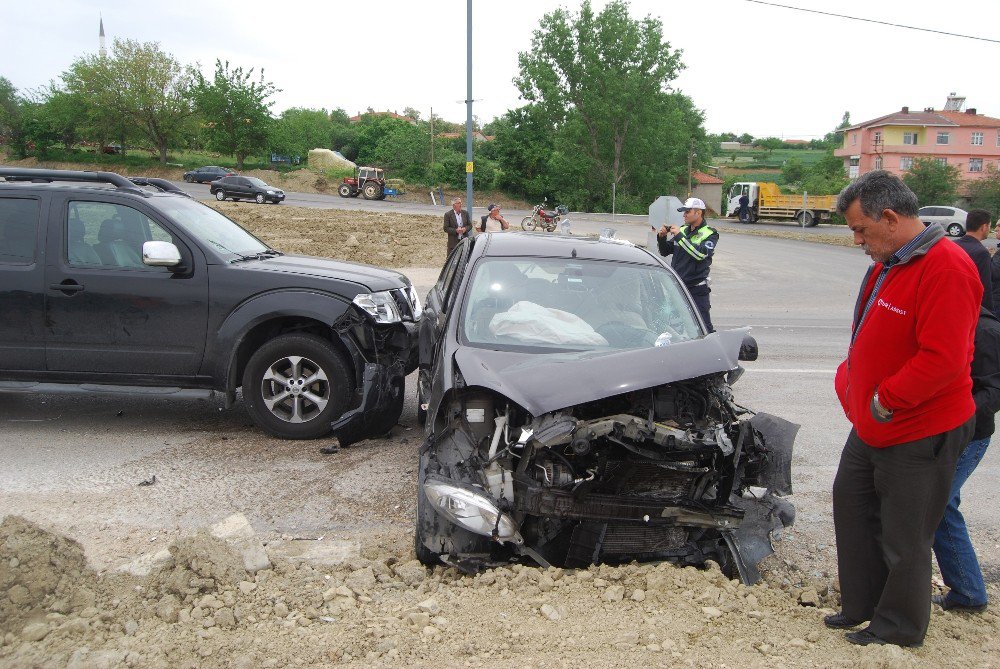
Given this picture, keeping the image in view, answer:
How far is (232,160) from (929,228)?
7008 centimetres

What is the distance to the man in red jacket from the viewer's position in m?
2.97

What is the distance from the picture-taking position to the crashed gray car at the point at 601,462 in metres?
3.78

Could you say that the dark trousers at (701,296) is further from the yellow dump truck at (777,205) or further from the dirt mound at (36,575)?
the yellow dump truck at (777,205)

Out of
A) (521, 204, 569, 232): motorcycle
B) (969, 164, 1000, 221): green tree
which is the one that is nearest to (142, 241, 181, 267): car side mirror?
(521, 204, 569, 232): motorcycle

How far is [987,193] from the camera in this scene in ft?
173

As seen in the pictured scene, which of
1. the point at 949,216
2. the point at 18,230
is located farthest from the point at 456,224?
the point at 949,216

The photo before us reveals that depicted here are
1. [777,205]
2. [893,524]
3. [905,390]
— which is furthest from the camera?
[777,205]

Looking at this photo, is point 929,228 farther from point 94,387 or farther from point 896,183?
point 94,387

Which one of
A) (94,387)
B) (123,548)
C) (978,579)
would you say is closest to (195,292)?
(94,387)

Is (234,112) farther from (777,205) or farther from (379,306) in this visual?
(379,306)

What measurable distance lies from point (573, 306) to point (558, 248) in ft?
2.27

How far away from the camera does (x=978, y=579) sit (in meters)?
3.68

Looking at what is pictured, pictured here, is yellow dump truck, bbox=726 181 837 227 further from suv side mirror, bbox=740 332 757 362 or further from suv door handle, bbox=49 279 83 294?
suv door handle, bbox=49 279 83 294

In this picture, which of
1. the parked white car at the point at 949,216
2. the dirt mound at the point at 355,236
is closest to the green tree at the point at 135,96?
the dirt mound at the point at 355,236
